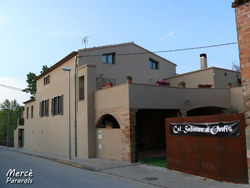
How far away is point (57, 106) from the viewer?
74.4 feet

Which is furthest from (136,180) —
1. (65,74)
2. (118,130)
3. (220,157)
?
(65,74)

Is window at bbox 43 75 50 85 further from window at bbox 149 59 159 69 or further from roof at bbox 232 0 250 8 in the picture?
roof at bbox 232 0 250 8

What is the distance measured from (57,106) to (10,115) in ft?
139

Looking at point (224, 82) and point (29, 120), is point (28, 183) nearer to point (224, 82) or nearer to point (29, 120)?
point (224, 82)

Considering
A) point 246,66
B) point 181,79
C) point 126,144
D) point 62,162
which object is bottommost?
point 62,162

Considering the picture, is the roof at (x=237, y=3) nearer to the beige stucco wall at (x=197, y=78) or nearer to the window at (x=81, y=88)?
the beige stucco wall at (x=197, y=78)

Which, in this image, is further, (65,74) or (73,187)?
(65,74)

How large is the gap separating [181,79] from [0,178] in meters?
16.6

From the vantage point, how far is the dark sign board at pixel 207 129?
823cm

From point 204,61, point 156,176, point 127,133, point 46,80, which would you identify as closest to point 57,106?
point 46,80

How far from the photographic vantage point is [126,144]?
13781 mm

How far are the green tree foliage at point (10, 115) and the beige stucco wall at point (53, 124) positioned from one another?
93.6 ft

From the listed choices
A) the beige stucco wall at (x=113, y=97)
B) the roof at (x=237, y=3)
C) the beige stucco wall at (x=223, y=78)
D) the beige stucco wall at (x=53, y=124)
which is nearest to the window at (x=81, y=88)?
the beige stucco wall at (x=53, y=124)

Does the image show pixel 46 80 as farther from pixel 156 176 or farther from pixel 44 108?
pixel 156 176
